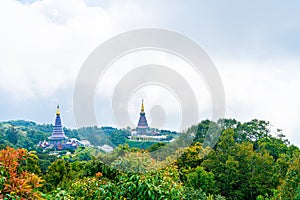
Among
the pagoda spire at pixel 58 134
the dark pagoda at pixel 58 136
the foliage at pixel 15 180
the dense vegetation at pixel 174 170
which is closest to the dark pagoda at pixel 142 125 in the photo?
the dense vegetation at pixel 174 170

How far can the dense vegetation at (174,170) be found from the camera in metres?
3.65

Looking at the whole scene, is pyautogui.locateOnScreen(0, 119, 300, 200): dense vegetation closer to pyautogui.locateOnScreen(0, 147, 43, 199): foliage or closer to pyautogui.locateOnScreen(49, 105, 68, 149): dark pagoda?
pyautogui.locateOnScreen(0, 147, 43, 199): foliage

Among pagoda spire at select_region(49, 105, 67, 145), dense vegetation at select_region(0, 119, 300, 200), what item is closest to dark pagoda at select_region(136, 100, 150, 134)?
dense vegetation at select_region(0, 119, 300, 200)

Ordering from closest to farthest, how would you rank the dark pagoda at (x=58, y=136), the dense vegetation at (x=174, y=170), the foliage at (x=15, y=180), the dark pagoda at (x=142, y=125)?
the foliage at (x=15, y=180) < the dense vegetation at (x=174, y=170) < the dark pagoda at (x=142, y=125) < the dark pagoda at (x=58, y=136)

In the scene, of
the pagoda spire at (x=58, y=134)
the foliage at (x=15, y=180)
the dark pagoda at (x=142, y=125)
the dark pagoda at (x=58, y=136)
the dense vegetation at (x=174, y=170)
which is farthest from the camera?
the pagoda spire at (x=58, y=134)

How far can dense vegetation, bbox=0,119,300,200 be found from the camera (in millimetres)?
3647

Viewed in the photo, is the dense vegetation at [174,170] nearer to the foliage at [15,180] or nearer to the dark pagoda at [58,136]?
the foliage at [15,180]

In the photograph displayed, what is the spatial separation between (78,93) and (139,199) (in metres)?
1.70

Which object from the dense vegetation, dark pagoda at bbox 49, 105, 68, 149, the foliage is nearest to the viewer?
the foliage

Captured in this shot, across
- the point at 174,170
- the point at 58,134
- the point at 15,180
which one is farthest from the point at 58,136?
the point at 15,180

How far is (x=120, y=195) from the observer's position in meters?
4.48

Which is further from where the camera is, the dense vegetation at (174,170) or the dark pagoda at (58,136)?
the dark pagoda at (58,136)

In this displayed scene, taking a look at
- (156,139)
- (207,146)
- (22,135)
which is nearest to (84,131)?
(156,139)

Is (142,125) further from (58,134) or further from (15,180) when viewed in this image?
(58,134)
